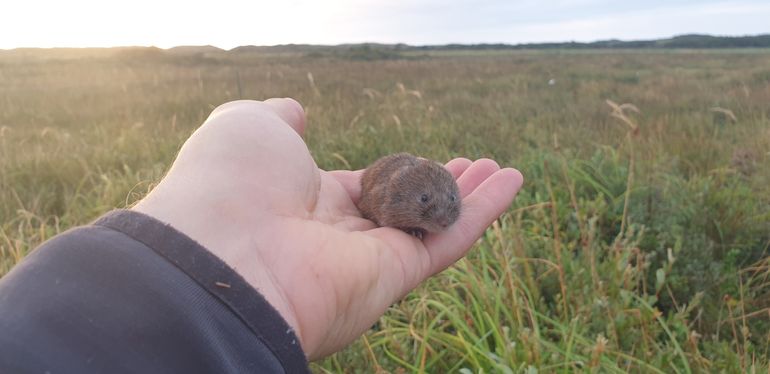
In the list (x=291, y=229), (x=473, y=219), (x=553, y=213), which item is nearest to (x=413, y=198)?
(x=473, y=219)

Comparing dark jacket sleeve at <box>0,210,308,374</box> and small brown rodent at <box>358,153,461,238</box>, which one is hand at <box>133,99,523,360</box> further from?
dark jacket sleeve at <box>0,210,308,374</box>

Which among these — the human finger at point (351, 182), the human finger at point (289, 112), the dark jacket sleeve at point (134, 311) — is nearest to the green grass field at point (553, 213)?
the human finger at point (351, 182)

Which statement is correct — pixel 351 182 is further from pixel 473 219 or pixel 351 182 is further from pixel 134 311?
pixel 134 311

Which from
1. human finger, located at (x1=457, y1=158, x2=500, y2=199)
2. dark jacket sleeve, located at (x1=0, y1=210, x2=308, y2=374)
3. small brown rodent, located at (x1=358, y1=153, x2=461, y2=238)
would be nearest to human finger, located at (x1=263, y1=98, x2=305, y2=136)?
small brown rodent, located at (x1=358, y1=153, x2=461, y2=238)

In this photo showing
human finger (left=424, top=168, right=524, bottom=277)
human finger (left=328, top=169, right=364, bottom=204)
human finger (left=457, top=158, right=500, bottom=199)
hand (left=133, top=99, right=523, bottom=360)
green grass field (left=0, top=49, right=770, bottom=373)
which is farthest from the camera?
human finger (left=328, top=169, right=364, bottom=204)

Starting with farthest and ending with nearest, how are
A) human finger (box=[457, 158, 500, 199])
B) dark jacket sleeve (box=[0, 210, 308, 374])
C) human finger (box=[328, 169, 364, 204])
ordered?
human finger (box=[328, 169, 364, 204])
human finger (box=[457, 158, 500, 199])
dark jacket sleeve (box=[0, 210, 308, 374])

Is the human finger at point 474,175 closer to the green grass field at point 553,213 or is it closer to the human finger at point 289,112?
the green grass field at point 553,213
